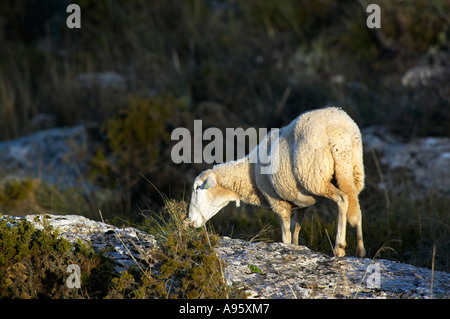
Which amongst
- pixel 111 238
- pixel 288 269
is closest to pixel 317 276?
pixel 288 269

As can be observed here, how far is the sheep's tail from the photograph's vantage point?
4.25 meters

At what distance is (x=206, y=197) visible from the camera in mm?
5512

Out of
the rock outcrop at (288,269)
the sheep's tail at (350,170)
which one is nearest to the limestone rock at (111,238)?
the rock outcrop at (288,269)

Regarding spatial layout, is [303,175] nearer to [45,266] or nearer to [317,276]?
[317,276]

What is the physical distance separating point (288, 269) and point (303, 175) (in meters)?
0.87

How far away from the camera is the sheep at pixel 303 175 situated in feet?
14.1

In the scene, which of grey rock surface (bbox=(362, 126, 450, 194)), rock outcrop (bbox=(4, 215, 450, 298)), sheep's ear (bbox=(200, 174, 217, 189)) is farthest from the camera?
grey rock surface (bbox=(362, 126, 450, 194))

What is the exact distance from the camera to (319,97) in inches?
417

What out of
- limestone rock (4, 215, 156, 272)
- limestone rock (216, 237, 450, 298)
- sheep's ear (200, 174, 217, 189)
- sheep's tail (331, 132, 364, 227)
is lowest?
limestone rock (216, 237, 450, 298)

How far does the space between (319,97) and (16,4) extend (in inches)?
404

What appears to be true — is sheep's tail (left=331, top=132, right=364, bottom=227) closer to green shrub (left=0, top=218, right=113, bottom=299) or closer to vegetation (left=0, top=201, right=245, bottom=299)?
vegetation (left=0, top=201, right=245, bottom=299)

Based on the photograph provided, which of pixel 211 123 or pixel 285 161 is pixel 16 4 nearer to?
pixel 211 123

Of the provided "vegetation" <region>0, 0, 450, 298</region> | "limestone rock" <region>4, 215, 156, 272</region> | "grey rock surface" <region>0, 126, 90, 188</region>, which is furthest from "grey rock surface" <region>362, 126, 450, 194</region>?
"grey rock surface" <region>0, 126, 90, 188</region>
